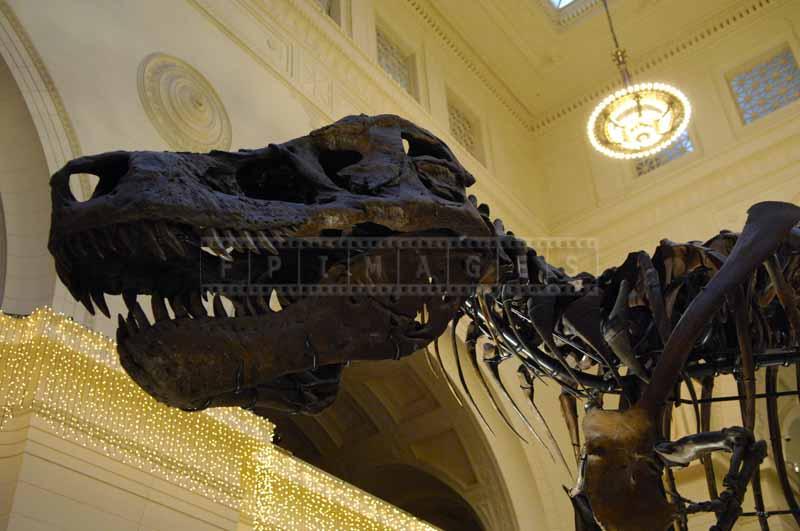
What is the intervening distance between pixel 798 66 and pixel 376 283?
10223 mm

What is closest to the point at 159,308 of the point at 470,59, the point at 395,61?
the point at 395,61

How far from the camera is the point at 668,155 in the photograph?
10.9 meters

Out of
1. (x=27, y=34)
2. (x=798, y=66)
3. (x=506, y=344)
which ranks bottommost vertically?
(x=506, y=344)

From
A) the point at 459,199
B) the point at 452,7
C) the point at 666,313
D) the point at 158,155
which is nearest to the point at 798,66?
the point at 452,7

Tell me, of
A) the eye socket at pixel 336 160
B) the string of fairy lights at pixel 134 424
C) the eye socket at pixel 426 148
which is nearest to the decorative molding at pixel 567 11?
the string of fairy lights at pixel 134 424

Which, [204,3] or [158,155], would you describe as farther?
[204,3]

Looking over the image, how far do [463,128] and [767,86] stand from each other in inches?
166

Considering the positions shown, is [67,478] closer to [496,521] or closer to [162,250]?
[162,250]

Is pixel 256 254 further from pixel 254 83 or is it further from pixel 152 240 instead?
pixel 254 83

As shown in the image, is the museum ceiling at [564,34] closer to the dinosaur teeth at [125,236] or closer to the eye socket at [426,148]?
the eye socket at [426,148]

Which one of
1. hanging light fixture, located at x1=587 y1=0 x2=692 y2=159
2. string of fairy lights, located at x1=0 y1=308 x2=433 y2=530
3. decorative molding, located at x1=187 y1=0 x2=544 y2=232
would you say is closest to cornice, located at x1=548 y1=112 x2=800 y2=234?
hanging light fixture, located at x1=587 y1=0 x2=692 y2=159

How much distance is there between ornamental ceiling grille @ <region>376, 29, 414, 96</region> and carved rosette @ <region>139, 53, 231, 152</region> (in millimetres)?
3906

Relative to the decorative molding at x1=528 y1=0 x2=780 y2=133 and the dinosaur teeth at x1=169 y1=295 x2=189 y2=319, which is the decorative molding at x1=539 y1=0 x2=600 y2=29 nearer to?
the decorative molding at x1=528 y1=0 x2=780 y2=133

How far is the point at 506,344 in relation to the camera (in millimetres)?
2678
